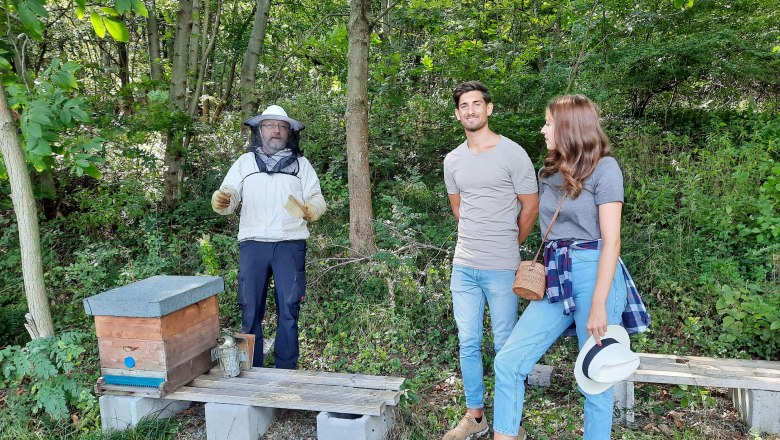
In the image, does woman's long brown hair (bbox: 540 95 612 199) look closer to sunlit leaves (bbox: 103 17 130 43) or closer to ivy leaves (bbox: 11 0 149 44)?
ivy leaves (bbox: 11 0 149 44)

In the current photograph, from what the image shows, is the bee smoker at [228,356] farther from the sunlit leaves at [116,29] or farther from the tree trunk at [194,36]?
the tree trunk at [194,36]

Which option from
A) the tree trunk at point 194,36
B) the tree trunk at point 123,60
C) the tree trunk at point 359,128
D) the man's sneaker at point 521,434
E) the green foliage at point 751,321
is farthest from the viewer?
the tree trunk at point 123,60

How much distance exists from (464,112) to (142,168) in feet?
17.7

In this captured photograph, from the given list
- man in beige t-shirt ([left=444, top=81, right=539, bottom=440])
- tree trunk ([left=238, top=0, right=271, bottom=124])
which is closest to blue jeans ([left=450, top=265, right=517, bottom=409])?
man in beige t-shirt ([left=444, top=81, right=539, bottom=440])

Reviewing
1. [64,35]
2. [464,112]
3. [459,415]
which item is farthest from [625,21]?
[64,35]

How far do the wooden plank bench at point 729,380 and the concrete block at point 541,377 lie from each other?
51 cm

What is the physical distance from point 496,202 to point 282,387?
5.72ft

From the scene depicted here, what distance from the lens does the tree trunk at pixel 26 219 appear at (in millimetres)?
3537

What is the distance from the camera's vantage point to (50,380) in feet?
12.3

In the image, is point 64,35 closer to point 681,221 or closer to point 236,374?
point 236,374

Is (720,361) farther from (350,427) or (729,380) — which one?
(350,427)

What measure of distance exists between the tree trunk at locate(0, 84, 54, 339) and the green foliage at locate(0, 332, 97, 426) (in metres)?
0.17

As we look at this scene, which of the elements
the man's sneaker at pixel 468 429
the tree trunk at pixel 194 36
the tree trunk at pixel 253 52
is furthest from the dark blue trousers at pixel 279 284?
the tree trunk at pixel 194 36

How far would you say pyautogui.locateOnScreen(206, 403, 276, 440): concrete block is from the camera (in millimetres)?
3301
